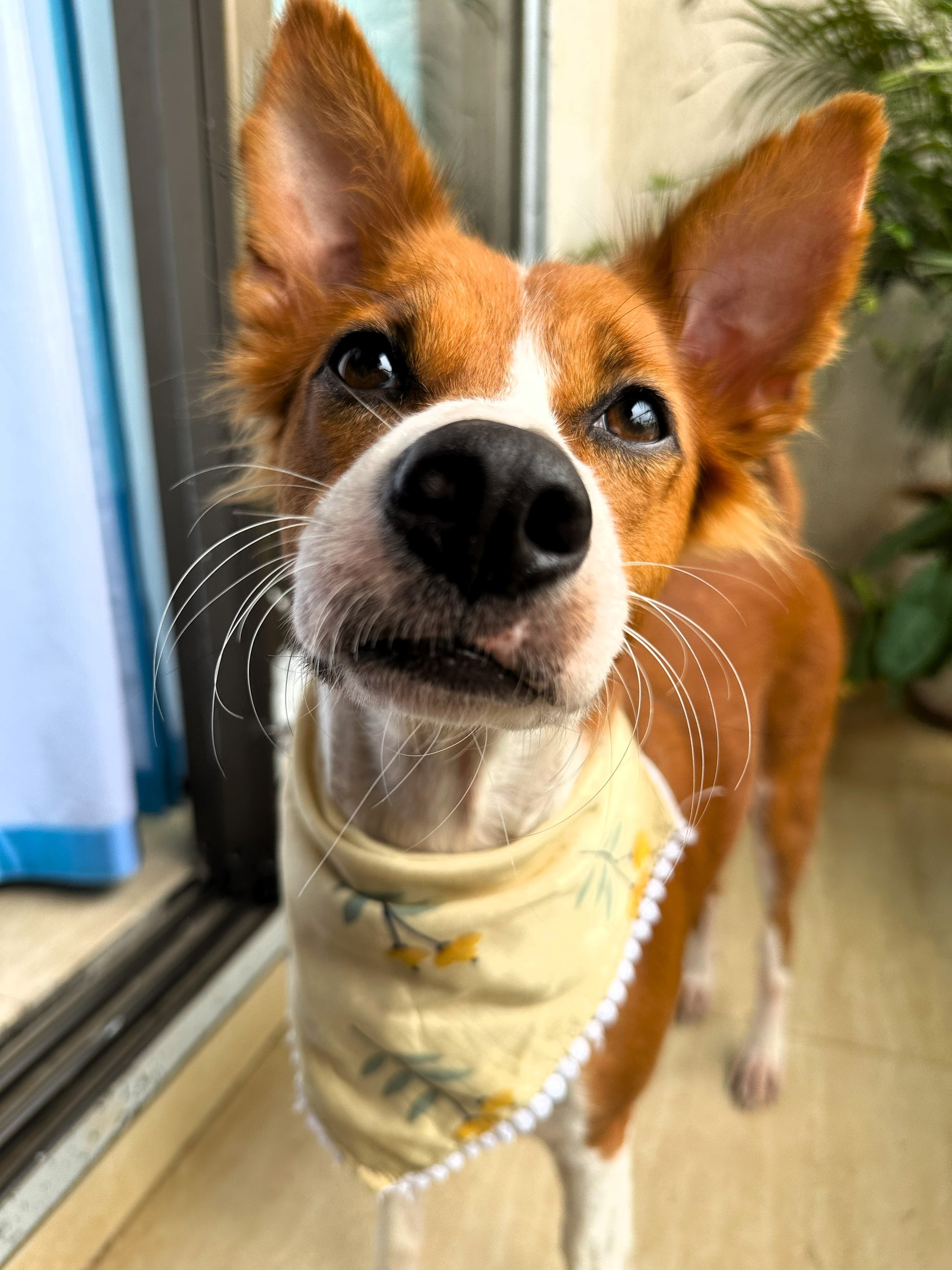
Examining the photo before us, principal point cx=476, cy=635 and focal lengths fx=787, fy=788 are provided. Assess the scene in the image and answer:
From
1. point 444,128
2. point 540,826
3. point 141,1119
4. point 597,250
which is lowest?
point 141,1119

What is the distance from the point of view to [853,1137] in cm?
130

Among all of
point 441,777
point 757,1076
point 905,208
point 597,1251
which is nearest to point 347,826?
point 441,777

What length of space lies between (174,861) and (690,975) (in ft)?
3.29

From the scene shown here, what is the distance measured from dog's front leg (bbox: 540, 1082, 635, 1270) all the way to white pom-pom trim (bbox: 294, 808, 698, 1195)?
0.11 feet

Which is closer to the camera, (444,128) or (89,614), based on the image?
(89,614)

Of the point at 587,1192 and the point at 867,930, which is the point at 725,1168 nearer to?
the point at 587,1192

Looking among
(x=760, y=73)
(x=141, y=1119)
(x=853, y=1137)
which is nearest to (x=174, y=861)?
(x=141, y=1119)

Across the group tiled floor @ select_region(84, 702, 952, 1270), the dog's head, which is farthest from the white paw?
the dog's head

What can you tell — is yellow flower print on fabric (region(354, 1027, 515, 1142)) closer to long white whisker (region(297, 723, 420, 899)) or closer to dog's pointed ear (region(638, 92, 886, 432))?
long white whisker (region(297, 723, 420, 899))

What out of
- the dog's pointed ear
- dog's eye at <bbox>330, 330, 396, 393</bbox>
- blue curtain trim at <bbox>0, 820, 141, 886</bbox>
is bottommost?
blue curtain trim at <bbox>0, 820, 141, 886</bbox>

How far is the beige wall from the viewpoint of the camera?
2148 mm

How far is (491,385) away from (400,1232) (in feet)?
3.37

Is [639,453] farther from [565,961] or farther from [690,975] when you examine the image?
[690,975]

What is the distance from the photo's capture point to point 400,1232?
3.26 ft
